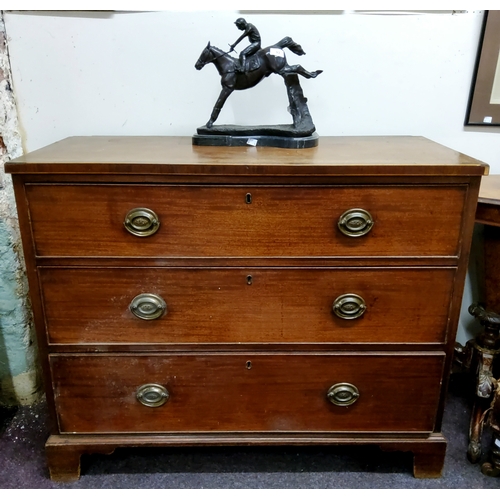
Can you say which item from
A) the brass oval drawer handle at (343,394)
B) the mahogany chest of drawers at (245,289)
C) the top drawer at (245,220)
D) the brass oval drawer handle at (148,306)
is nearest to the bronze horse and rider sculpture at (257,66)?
the mahogany chest of drawers at (245,289)

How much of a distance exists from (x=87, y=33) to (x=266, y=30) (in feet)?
1.77

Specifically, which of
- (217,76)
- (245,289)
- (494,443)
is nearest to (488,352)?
(494,443)

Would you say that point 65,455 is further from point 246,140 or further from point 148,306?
point 246,140

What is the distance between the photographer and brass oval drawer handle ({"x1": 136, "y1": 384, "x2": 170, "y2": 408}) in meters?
1.22

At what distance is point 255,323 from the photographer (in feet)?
3.84

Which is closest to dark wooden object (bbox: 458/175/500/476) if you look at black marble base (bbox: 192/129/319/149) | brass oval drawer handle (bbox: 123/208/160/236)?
black marble base (bbox: 192/129/319/149)

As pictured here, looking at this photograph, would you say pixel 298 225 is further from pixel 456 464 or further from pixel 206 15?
A: pixel 456 464

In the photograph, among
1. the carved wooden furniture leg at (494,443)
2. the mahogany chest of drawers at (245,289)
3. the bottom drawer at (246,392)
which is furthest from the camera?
the carved wooden furniture leg at (494,443)

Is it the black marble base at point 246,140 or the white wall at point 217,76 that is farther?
the white wall at point 217,76

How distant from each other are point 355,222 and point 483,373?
2.54 ft

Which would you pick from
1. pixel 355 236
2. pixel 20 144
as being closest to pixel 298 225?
pixel 355 236

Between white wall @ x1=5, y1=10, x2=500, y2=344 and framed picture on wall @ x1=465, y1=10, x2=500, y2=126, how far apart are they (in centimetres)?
2

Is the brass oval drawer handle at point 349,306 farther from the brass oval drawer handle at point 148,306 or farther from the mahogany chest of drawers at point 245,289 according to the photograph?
the brass oval drawer handle at point 148,306

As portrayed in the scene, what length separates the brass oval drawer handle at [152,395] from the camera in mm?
1224
